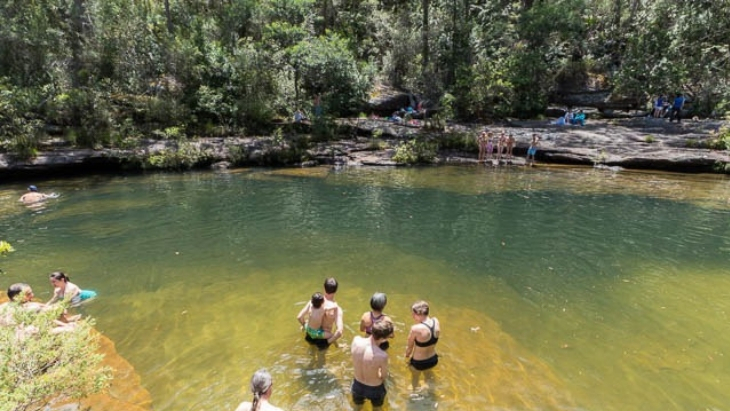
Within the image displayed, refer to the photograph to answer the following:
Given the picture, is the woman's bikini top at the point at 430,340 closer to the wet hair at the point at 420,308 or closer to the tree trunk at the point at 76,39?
the wet hair at the point at 420,308

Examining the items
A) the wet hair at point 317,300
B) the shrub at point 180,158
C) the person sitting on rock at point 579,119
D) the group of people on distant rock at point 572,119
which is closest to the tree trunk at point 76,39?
the shrub at point 180,158

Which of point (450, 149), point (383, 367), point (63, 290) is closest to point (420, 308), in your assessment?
point (383, 367)

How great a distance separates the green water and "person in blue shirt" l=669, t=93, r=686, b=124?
33.2ft

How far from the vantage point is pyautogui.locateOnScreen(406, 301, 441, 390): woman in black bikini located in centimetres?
606

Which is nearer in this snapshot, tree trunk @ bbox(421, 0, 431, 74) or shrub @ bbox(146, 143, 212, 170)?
shrub @ bbox(146, 143, 212, 170)

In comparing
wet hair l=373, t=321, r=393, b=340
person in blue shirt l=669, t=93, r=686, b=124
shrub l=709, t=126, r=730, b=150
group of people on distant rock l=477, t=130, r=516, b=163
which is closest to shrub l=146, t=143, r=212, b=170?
group of people on distant rock l=477, t=130, r=516, b=163

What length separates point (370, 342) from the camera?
5457 mm

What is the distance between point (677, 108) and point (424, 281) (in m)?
26.2

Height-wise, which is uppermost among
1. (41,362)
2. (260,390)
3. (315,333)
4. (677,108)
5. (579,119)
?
(677,108)

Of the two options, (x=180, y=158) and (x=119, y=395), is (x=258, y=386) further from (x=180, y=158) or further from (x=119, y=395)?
(x=180, y=158)

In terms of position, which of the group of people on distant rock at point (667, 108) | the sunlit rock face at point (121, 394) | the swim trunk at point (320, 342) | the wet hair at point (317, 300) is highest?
the group of people on distant rock at point (667, 108)

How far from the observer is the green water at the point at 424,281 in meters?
6.12

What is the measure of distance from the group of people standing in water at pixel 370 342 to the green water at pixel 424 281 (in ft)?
0.95

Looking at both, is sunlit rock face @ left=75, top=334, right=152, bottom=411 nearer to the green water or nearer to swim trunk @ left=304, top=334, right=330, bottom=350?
the green water
